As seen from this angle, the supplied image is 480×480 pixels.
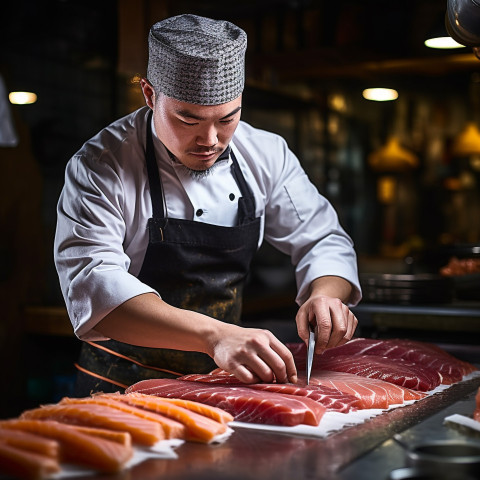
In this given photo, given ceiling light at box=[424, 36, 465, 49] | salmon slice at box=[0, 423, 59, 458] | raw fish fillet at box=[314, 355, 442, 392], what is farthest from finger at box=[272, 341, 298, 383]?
ceiling light at box=[424, 36, 465, 49]

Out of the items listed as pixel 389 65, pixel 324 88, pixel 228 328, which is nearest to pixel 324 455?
pixel 228 328

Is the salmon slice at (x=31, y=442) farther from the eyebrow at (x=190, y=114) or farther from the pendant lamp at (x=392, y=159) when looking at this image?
the pendant lamp at (x=392, y=159)

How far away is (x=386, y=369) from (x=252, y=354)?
57cm

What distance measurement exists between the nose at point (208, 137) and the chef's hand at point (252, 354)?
632mm

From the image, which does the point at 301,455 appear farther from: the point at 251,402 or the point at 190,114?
the point at 190,114

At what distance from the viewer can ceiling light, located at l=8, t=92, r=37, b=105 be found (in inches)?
202

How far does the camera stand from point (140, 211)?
260cm

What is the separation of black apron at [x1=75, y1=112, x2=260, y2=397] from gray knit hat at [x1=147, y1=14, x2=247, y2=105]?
1.05ft

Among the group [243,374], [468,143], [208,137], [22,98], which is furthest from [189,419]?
[468,143]

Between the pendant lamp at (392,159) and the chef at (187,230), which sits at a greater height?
the chef at (187,230)

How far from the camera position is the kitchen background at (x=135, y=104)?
481 centimetres

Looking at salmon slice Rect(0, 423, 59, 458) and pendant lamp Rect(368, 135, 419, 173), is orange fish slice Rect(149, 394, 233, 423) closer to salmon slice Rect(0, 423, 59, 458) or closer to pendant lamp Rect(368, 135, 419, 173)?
salmon slice Rect(0, 423, 59, 458)

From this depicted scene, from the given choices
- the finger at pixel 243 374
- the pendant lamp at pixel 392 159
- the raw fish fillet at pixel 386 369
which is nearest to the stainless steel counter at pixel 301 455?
the finger at pixel 243 374

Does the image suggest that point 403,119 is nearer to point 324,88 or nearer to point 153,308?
point 324,88
